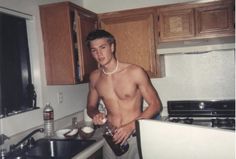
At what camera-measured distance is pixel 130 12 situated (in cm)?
274

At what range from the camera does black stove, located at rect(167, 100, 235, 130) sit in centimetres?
274

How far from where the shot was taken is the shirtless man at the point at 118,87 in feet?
7.14

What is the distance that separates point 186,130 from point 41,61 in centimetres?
197

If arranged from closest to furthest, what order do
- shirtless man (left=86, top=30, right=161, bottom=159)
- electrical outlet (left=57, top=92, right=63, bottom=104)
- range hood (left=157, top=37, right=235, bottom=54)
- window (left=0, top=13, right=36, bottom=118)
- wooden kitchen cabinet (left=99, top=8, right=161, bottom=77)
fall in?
window (left=0, top=13, right=36, bottom=118) → shirtless man (left=86, top=30, right=161, bottom=159) → range hood (left=157, top=37, right=235, bottom=54) → electrical outlet (left=57, top=92, right=63, bottom=104) → wooden kitchen cabinet (left=99, top=8, right=161, bottom=77)

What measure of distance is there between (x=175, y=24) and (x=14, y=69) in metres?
1.57

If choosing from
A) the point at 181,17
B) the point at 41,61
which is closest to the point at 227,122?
the point at 181,17

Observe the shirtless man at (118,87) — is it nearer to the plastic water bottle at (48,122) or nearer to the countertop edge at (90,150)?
the countertop edge at (90,150)

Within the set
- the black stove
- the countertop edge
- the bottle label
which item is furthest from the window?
the black stove

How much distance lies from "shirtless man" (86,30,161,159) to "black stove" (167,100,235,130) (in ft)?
→ 2.11

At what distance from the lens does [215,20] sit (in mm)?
2557

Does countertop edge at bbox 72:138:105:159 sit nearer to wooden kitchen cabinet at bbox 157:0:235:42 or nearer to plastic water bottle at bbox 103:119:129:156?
plastic water bottle at bbox 103:119:129:156

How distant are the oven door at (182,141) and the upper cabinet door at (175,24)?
2.18m

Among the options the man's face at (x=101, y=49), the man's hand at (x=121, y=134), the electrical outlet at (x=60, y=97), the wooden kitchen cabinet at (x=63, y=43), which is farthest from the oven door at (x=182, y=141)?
the electrical outlet at (x=60, y=97)

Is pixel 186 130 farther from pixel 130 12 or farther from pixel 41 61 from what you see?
pixel 130 12
